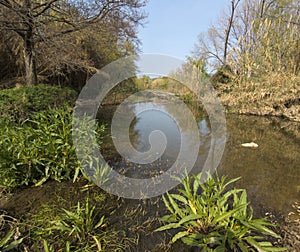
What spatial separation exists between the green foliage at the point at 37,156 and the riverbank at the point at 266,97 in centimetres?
722

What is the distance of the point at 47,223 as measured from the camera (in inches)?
53.6

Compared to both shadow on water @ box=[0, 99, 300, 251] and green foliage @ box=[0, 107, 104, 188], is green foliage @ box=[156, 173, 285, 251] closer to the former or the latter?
shadow on water @ box=[0, 99, 300, 251]

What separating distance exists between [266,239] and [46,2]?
6231mm

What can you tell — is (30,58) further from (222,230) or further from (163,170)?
(222,230)

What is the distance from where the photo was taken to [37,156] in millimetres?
1885

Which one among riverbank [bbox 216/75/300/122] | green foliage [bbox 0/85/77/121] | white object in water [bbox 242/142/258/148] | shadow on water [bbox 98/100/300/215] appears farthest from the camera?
riverbank [bbox 216/75/300/122]

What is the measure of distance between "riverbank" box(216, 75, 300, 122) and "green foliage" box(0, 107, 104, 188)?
722 cm

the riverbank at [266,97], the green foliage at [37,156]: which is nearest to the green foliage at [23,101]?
the green foliage at [37,156]

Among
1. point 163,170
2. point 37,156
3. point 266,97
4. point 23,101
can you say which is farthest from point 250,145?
point 23,101

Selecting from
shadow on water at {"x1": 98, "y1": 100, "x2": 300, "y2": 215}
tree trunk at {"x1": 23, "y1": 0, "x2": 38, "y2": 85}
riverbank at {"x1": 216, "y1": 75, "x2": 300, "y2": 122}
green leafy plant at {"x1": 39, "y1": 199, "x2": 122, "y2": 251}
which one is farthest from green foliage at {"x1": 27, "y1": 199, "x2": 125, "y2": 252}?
riverbank at {"x1": 216, "y1": 75, "x2": 300, "y2": 122}

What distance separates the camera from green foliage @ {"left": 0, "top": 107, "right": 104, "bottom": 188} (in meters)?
1.78

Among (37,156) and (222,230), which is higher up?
(37,156)

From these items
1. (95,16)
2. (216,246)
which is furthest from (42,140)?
(95,16)

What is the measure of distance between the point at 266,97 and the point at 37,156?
25.8ft
